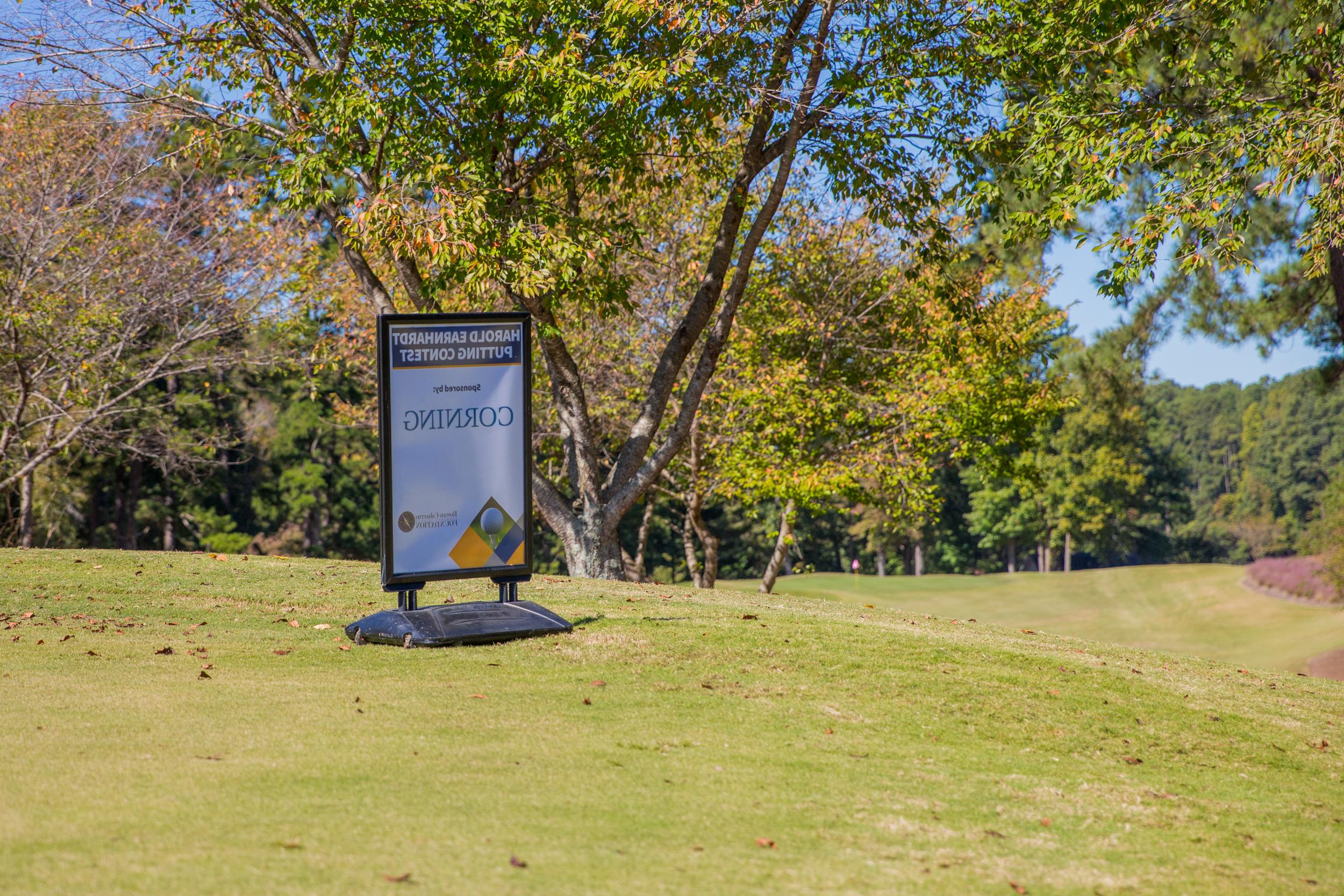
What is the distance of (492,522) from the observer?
25.4 ft

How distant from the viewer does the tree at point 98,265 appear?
17328 millimetres

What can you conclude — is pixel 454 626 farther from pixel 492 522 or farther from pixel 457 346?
pixel 457 346

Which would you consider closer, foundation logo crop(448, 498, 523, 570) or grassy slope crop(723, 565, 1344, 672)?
foundation logo crop(448, 498, 523, 570)

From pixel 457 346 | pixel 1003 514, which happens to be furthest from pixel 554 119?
pixel 1003 514

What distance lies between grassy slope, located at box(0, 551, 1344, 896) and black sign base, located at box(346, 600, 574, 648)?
5.1 inches

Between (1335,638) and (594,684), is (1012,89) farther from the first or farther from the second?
(1335,638)

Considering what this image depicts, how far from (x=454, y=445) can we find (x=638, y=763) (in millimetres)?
3102

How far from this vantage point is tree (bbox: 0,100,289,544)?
56.9ft

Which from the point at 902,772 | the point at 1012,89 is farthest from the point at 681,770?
the point at 1012,89

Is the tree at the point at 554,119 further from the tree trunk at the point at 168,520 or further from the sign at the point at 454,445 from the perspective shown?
the tree trunk at the point at 168,520

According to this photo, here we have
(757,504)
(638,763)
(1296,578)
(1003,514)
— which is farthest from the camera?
(1003,514)

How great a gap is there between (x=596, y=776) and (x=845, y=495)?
1578 cm

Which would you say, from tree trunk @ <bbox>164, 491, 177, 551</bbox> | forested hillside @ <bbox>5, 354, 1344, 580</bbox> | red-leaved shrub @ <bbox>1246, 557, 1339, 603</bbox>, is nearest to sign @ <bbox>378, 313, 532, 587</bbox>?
forested hillside @ <bbox>5, 354, 1344, 580</bbox>

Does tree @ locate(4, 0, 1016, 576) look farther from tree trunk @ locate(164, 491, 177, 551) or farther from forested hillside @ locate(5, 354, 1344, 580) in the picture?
tree trunk @ locate(164, 491, 177, 551)
